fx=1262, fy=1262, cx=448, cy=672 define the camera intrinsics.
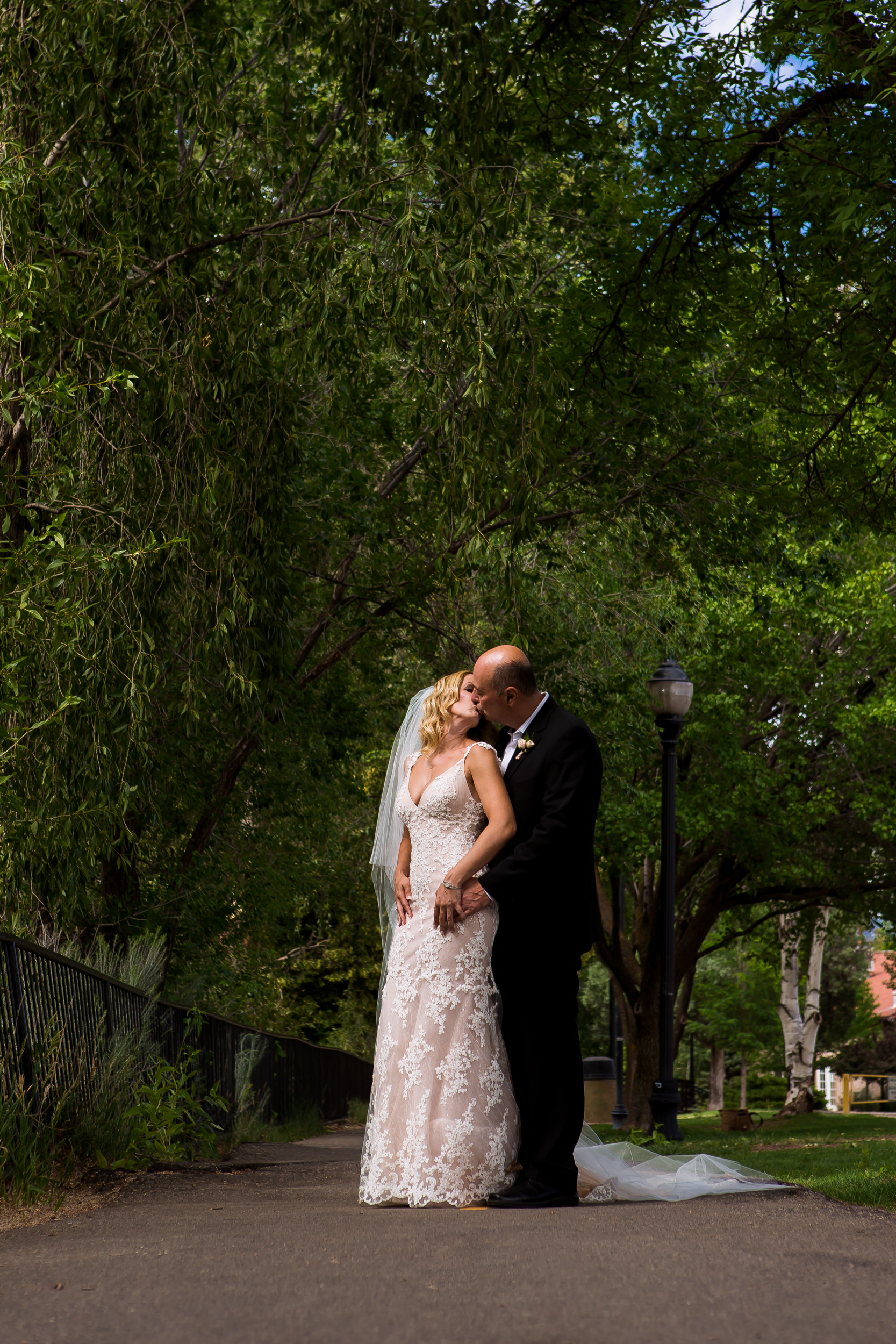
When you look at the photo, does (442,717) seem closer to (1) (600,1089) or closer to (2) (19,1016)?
(2) (19,1016)

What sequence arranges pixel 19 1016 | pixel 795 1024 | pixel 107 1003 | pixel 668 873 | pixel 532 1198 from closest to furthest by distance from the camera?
1. pixel 532 1198
2. pixel 19 1016
3. pixel 107 1003
4. pixel 668 873
5. pixel 795 1024

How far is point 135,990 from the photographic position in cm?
881

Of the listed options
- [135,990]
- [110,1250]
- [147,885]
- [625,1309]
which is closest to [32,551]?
[110,1250]

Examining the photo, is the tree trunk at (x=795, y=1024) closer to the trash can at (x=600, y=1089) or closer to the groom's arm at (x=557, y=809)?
the trash can at (x=600, y=1089)

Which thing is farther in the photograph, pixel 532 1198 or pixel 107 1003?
pixel 107 1003

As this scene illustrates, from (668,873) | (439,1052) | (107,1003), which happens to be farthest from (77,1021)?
(668,873)

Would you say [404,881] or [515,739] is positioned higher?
[515,739]

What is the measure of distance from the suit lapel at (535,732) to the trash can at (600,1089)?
17972 mm

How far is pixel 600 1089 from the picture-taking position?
23.2m

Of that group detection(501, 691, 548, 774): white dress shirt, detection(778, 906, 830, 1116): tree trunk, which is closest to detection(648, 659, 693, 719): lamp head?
detection(501, 691, 548, 774): white dress shirt

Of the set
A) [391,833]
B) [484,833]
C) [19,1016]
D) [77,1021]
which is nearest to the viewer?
[484,833]

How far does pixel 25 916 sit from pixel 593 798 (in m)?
4.02

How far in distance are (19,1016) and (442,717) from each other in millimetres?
2529

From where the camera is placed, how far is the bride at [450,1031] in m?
5.66
